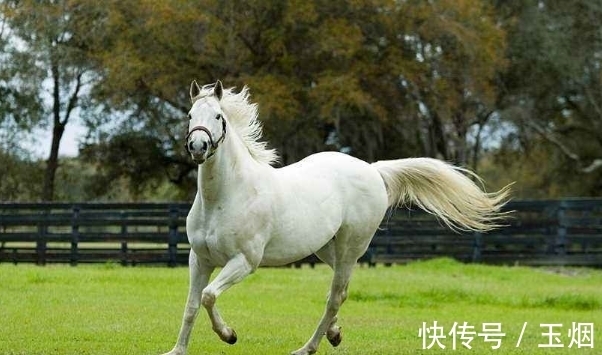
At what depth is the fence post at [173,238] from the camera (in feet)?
62.6

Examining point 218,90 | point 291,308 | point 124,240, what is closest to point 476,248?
point 124,240

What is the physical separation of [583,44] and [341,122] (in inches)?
311

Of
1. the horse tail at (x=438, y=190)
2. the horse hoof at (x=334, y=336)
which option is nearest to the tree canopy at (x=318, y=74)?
the horse tail at (x=438, y=190)

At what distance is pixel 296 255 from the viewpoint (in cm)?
790

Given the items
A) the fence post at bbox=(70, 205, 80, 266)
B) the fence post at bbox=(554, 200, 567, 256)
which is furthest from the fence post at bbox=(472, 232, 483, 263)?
the fence post at bbox=(70, 205, 80, 266)

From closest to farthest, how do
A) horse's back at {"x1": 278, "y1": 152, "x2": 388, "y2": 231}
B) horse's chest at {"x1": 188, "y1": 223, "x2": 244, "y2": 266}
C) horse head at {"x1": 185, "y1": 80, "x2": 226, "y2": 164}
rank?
horse head at {"x1": 185, "y1": 80, "x2": 226, "y2": 164}, horse's chest at {"x1": 188, "y1": 223, "x2": 244, "y2": 266}, horse's back at {"x1": 278, "y1": 152, "x2": 388, "y2": 231}

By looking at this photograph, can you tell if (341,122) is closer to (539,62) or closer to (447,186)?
(539,62)

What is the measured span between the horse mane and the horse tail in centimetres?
163

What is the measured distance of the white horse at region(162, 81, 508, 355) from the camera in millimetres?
7289

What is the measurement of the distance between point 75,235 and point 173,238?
1.78m

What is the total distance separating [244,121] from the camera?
784cm

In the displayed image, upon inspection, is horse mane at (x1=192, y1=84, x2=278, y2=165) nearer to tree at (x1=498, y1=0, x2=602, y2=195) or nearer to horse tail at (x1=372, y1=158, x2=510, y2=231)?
horse tail at (x1=372, y1=158, x2=510, y2=231)

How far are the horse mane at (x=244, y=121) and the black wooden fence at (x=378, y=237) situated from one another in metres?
11.2

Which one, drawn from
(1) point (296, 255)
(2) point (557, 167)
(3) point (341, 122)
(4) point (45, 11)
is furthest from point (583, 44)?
(1) point (296, 255)
